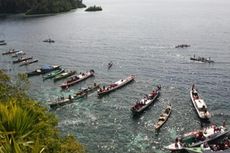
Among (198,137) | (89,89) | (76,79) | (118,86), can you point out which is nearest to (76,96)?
(89,89)

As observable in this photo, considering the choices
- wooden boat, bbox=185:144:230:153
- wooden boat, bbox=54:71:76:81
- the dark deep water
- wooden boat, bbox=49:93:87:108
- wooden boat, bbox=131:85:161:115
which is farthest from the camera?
wooden boat, bbox=54:71:76:81

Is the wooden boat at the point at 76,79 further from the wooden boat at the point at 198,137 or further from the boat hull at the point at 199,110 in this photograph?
the wooden boat at the point at 198,137

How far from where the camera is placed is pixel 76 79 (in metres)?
114

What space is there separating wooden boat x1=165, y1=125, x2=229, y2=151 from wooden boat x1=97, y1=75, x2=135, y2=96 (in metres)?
32.4

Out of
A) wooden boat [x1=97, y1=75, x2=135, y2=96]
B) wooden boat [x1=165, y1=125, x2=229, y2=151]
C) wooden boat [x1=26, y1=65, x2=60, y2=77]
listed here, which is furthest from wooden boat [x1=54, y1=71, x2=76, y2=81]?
wooden boat [x1=165, y1=125, x2=229, y2=151]

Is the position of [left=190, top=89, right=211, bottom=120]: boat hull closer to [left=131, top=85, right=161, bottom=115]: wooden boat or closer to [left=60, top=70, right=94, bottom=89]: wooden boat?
[left=131, top=85, right=161, bottom=115]: wooden boat

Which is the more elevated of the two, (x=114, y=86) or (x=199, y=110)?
(x=199, y=110)

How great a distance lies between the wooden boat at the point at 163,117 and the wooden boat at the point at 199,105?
6.14m

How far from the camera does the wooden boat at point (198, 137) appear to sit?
70188mm

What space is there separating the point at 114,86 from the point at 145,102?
16609 millimetres

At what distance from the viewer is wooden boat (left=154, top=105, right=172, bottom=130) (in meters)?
79.9

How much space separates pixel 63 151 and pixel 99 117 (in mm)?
42008

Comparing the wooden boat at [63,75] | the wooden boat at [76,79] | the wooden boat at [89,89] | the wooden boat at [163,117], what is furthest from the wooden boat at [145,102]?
the wooden boat at [63,75]

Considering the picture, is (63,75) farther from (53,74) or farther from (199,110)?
(199,110)
